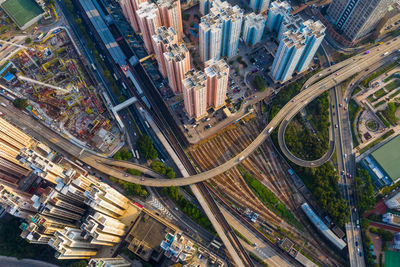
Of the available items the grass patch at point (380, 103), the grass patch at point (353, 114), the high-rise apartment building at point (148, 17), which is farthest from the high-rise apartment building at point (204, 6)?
the grass patch at point (380, 103)

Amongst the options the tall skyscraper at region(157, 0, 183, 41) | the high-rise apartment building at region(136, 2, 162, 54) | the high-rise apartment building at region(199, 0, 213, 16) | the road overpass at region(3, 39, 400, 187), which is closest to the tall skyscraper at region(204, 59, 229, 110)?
the road overpass at region(3, 39, 400, 187)

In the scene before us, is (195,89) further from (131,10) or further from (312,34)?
(131,10)

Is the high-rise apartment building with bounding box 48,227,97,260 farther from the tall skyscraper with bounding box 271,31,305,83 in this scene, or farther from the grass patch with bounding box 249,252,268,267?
the tall skyscraper with bounding box 271,31,305,83

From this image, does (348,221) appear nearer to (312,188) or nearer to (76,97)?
(312,188)

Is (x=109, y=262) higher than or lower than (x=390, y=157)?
lower

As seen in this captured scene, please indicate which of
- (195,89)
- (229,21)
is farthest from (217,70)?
(229,21)

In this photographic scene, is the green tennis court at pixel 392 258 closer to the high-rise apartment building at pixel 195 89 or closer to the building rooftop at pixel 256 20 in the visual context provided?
the high-rise apartment building at pixel 195 89

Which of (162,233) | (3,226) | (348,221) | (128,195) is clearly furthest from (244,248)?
(3,226)
